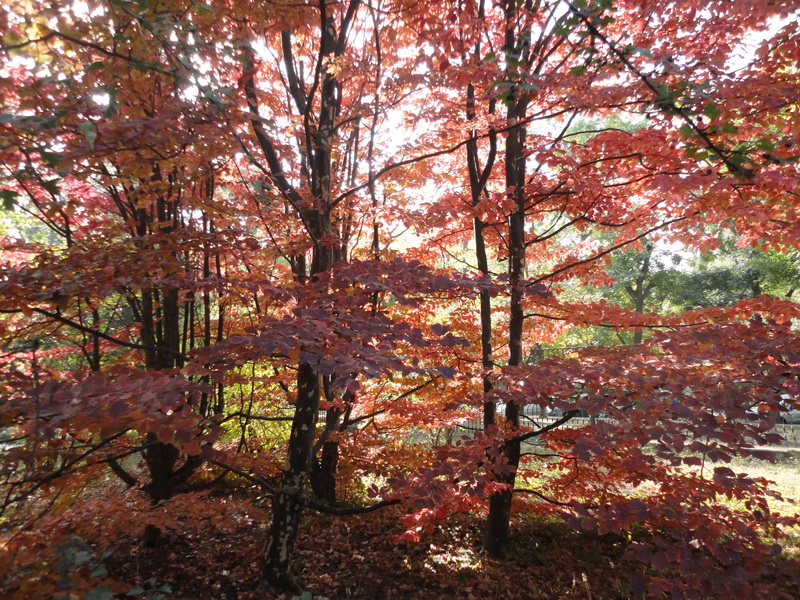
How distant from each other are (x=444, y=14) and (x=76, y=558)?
19.2 feet

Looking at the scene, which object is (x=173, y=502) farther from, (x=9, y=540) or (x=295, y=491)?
(x=9, y=540)

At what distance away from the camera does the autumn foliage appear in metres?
2.36

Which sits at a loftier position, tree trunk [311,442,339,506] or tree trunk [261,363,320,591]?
tree trunk [261,363,320,591]

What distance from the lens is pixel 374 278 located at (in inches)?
121

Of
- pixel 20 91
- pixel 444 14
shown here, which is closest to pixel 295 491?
pixel 20 91

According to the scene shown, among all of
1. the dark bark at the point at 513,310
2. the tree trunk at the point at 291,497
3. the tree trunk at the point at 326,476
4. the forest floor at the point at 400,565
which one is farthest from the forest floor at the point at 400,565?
the tree trunk at the point at 326,476

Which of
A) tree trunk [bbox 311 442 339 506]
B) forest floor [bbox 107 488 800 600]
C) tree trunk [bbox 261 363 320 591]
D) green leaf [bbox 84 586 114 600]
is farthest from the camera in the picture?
tree trunk [bbox 311 442 339 506]

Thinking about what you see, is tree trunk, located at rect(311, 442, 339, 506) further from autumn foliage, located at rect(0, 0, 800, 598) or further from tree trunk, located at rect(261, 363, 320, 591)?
tree trunk, located at rect(261, 363, 320, 591)

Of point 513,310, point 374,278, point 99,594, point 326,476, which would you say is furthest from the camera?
point 326,476

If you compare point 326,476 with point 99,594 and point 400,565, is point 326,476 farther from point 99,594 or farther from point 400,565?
point 99,594

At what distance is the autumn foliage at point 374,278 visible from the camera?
236 centimetres

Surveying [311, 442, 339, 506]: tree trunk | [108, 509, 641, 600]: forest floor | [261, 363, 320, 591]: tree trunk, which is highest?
[261, 363, 320, 591]: tree trunk

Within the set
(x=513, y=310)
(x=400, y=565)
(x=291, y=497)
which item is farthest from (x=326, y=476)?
(x=513, y=310)

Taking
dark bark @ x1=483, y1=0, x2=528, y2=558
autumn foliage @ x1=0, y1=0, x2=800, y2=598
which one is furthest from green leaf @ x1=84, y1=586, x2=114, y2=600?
dark bark @ x1=483, y1=0, x2=528, y2=558
